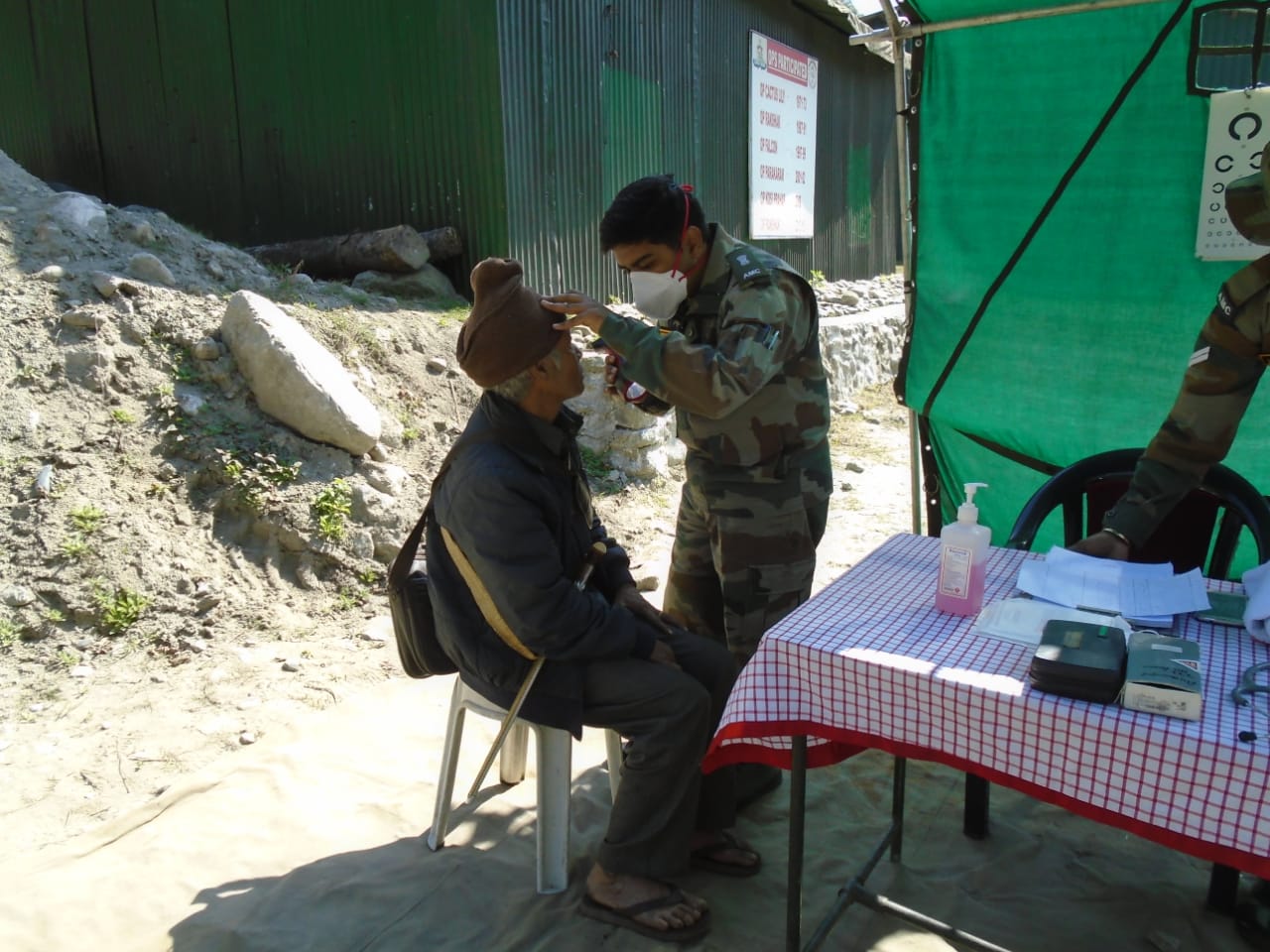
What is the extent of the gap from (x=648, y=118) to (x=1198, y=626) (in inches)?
270

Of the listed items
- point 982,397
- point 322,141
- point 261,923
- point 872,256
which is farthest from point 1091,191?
point 872,256

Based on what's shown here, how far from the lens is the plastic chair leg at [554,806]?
8.05 ft

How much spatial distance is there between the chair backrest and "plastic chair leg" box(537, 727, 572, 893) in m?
1.36

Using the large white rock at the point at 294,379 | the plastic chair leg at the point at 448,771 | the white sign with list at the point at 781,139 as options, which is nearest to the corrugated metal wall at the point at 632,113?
the white sign with list at the point at 781,139

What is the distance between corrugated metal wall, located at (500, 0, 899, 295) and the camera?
257 inches

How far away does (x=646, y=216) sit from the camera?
8.32 ft

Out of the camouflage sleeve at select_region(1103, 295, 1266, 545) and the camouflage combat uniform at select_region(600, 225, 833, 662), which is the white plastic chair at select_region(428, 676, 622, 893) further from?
the camouflage sleeve at select_region(1103, 295, 1266, 545)

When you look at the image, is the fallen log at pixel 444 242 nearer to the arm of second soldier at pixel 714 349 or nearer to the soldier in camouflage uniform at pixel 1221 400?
the arm of second soldier at pixel 714 349

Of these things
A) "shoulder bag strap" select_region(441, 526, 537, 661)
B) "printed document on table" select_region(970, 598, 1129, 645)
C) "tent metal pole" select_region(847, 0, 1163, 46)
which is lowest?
"shoulder bag strap" select_region(441, 526, 537, 661)

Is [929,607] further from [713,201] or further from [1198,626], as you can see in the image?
[713,201]

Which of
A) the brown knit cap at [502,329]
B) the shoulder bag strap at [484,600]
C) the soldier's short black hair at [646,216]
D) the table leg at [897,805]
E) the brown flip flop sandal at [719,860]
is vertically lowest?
the brown flip flop sandal at [719,860]

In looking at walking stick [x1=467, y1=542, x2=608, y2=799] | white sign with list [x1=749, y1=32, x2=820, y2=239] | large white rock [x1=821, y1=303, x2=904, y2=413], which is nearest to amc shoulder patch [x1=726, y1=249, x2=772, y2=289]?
walking stick [x1=467, y1=542, x2=608, y2=799]

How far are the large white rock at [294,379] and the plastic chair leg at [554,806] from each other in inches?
108

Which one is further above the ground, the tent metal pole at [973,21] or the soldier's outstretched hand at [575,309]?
the tent metal pole at [973,21]
